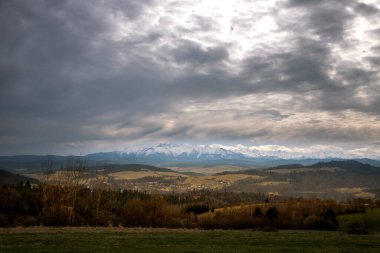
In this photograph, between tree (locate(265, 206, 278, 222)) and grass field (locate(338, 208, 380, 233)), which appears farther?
tree (locate(265, 206, 278, 222))

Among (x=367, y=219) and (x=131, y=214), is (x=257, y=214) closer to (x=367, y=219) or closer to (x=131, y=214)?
(x=367, y=219)

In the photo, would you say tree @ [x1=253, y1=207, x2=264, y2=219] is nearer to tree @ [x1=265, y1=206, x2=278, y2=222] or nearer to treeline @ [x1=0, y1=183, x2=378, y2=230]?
treeline @ [x1=0, y1=183, x2=378, y2=230]

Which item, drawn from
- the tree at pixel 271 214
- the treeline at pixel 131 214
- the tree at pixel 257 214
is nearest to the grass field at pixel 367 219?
the treeline at pixel 131 214

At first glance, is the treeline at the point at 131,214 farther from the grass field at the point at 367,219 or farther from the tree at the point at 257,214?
the grass field at the point at 367,219

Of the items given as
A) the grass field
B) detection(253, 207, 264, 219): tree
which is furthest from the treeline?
the grass field

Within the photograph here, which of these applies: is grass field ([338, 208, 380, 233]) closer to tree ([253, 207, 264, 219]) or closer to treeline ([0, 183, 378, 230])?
treeline ([0, 183, 378, 230])

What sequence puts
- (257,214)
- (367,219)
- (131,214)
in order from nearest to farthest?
(367,219), (131,214), (257,214)

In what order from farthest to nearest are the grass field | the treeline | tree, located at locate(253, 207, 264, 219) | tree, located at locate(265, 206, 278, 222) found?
1. tree, located at locate(253, 207, 264, 219)
2. tree, located at locate(265, 206, 278, 222)
3. the grass field
4. the treeline

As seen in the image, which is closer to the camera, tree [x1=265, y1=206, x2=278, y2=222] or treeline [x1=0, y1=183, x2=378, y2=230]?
treeline [x1=0, y1=183, x2=378, y2=230]

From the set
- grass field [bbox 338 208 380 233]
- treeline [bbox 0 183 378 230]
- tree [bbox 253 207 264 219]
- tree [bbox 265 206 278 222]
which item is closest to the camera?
treeline [bbox 0 183 378 230]

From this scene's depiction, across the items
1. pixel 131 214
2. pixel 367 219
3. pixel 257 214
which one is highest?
pixel 131 214

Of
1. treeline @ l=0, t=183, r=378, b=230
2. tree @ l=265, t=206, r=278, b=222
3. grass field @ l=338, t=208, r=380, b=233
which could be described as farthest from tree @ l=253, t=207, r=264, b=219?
grass field @ l=338, t=208, r=380, b=233

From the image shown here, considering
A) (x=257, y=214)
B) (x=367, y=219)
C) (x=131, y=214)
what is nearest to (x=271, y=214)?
(x=257, y=214)

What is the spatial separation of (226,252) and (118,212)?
51.6 meters
